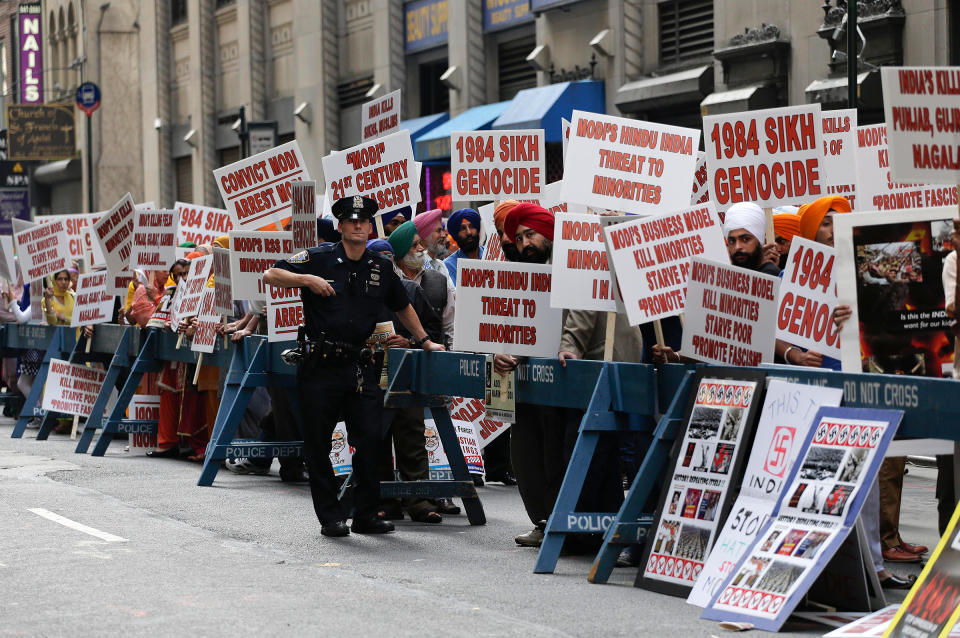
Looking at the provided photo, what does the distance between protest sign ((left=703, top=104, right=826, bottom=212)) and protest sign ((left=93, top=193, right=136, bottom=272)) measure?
7.99m

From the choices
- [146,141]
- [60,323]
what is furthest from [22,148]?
[60,323]

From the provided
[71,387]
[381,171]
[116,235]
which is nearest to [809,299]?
[381,171]

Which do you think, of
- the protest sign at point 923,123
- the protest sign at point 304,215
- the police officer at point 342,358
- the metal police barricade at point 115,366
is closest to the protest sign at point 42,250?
the metal police barricade at point 115,366

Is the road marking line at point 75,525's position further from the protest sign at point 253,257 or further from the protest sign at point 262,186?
the protest sign at point 262,186

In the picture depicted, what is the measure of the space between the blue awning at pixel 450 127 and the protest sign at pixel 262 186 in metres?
13.4

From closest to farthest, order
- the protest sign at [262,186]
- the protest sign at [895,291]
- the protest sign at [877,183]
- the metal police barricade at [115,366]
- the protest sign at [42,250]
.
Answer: the protest sign at [895,291] < the protest sign at [877,183] < the protest sign at [262,186] < the metal police barricade at [115,366] < the protest sign at [42,250]

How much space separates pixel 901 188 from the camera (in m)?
11.2

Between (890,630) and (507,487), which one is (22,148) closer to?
(507,487)

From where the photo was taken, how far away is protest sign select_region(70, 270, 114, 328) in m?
16.6

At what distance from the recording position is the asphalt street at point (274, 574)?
7.07 m

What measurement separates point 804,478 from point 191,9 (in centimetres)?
3533

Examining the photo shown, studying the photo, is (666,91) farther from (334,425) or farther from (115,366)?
(334,425)

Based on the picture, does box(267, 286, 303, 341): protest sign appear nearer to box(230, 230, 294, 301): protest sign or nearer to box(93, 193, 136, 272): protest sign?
box(230, 230, 294, 301): protest sign

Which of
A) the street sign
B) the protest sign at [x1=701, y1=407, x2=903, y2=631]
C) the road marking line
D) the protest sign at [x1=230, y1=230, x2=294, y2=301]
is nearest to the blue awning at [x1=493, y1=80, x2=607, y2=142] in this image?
the protest sign at [x1=230, y1=230, x2=294, y2=301]
